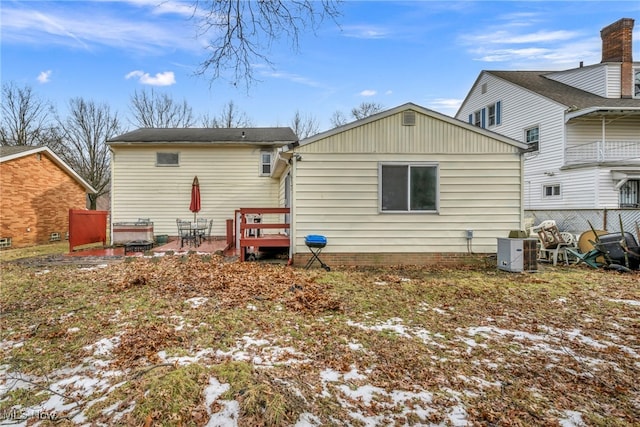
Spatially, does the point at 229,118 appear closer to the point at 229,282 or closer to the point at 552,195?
the point at 552,195

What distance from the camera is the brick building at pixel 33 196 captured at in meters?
12.2

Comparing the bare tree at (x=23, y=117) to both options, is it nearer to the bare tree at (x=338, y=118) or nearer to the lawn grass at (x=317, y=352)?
the bare tree at (x=338, y=118)

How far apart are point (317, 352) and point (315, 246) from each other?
173 inches

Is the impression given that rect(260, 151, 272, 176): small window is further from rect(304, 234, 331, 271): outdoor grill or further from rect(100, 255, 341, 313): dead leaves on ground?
rect(304, 234, 331, 271): outdoor grill

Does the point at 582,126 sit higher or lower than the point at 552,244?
higher

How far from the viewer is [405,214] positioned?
26.4ft

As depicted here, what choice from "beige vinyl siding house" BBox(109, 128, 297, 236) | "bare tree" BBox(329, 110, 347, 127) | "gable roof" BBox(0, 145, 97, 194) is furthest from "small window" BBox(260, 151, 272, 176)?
"bare tree" BBox(329, 110, 347, 127)

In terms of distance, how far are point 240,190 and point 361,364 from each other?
11.1m

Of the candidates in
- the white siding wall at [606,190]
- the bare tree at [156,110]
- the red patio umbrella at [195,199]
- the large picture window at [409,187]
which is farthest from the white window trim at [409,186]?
the bare tree at [156,110]

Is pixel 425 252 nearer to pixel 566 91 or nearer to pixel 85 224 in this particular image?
pixel 85 224

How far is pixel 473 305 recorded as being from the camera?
510 cm

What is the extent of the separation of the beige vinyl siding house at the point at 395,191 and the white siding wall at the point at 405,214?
0.03m

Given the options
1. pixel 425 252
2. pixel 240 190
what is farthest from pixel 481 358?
pixel 240 190

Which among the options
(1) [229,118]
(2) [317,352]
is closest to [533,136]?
(2) [317,352]
